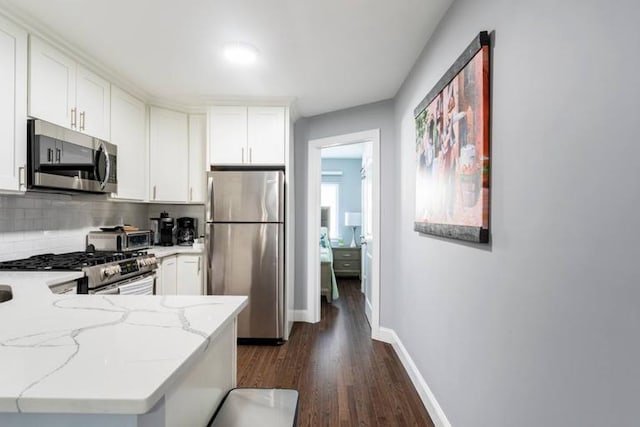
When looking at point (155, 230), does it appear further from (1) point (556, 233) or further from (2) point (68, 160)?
(1) point (556, 233)

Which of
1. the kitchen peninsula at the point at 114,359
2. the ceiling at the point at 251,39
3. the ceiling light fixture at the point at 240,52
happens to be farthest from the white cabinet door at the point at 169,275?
the ceiling light fixture at the point at 240,52

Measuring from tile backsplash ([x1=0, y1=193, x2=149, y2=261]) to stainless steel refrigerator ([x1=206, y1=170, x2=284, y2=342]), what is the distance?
3.30ft

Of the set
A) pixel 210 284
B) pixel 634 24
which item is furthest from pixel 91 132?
pixel 634 24

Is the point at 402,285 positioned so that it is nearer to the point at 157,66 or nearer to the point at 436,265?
the point at 436,265

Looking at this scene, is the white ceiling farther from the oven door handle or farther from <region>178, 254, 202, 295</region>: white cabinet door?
the oven door handle

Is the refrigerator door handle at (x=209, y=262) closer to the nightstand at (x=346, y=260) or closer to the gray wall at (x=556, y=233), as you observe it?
the gray wall at (x=556, y=233)

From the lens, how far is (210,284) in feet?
10.9

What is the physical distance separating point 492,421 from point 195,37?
2688 mm

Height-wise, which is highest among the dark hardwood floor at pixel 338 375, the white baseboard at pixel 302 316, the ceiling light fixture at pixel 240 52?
the ceiling light fixture at pixel 240 52

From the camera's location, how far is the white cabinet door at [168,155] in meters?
3.49

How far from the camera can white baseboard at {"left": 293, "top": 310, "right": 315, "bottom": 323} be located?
396 cm

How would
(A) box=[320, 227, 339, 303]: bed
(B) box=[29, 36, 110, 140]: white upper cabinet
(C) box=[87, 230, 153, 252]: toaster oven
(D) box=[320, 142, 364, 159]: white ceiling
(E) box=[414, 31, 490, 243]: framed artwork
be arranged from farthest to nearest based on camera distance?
1. (D) box=[320, 142, 364, 159]: white ceiling
2. (A) box=[320, 227, 339, 303]: bed
3. (C) box=[87, 230, 153, 252]: toaster oven
4. (B) box=[29, 36, 110, 140]: white upper cabinet
5. (E) box=[414, 31, 490, 243]: framed artwork

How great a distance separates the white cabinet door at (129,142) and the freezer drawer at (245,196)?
700 mm

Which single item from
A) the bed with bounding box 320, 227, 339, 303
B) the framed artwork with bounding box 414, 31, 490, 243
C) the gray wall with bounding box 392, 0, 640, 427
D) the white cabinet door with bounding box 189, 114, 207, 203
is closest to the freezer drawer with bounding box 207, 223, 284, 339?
the white cabinet door with bounding box 189, 114, 207, 203
